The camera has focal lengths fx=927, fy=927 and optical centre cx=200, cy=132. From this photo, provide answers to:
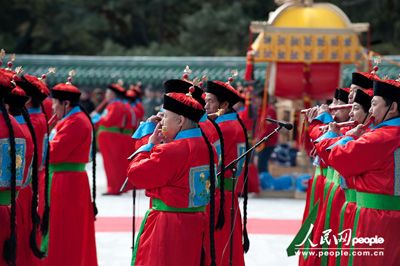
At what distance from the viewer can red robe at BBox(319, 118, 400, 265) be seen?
5637mm

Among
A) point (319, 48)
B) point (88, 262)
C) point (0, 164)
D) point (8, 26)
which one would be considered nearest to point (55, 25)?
point (8, 26)

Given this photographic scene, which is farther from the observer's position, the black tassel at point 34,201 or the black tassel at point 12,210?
the black tassel at point 34,201

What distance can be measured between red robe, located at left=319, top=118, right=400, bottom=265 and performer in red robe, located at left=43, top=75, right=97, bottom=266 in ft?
7.94

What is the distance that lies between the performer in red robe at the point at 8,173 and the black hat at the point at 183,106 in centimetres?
93

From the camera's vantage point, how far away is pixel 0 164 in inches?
215

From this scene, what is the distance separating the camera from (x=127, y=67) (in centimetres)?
2177

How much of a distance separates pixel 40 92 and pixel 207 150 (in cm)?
217

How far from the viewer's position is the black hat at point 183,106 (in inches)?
218

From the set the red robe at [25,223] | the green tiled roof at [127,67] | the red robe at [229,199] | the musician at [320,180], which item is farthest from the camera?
the green tiled roof at [127,67]

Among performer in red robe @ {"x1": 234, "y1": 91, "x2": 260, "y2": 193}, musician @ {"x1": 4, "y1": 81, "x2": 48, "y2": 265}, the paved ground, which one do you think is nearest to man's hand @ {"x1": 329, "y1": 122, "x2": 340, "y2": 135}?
musician @ {"x1": 4, "y1": 81, "x2": 48, "y2": 265}

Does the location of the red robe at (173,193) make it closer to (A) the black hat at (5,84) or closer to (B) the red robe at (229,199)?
(A) the black hat at (5,84)

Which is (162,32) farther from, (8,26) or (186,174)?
(186,174)

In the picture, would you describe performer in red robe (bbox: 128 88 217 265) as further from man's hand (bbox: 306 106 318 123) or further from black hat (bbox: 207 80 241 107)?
man's hand (bbox: 306 106 318 123)

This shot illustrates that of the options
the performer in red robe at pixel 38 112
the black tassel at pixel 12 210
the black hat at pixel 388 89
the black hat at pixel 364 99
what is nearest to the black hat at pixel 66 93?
the performer in red robe at pixel 38 112
